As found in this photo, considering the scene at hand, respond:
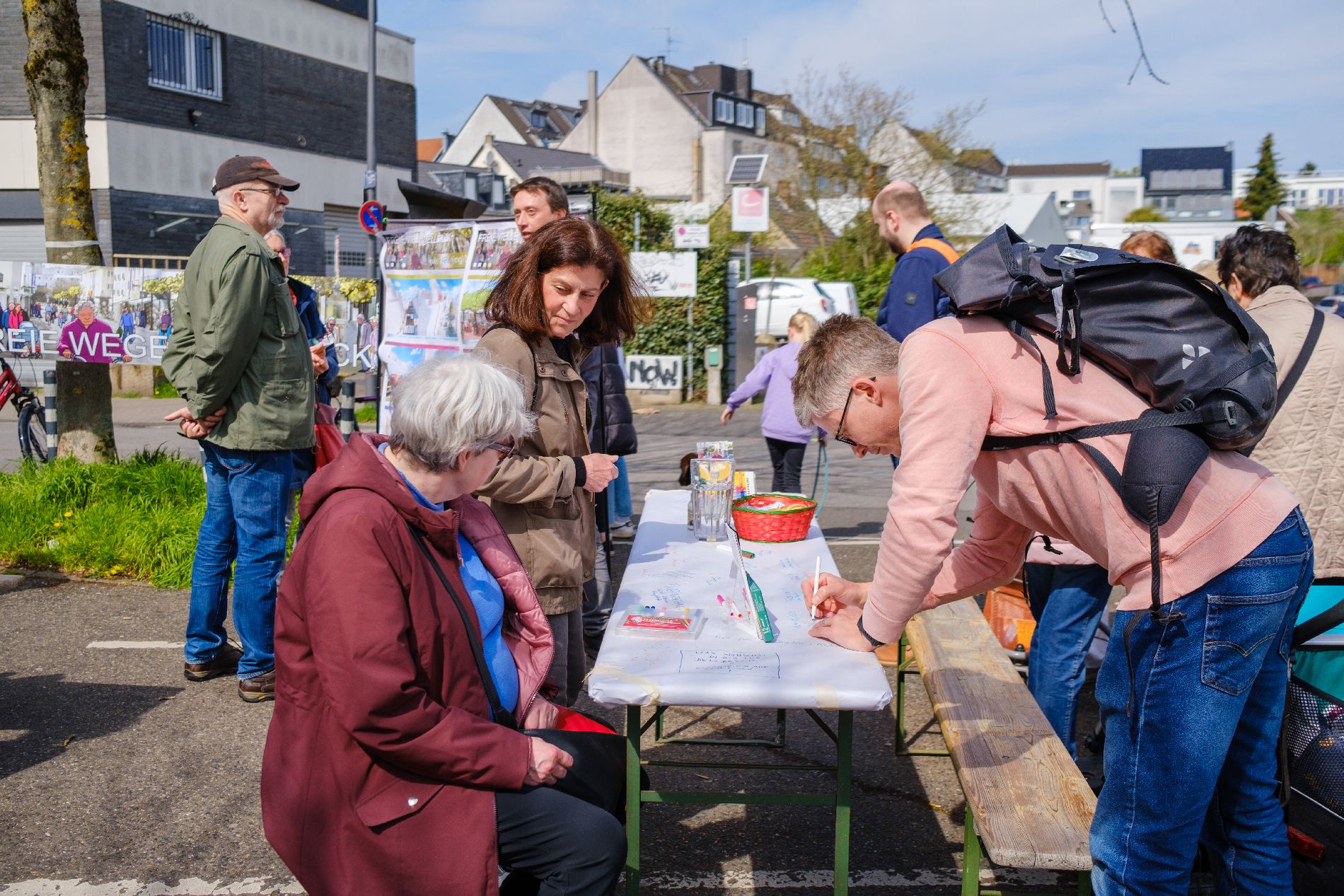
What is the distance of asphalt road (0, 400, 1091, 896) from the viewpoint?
3250 millimetres

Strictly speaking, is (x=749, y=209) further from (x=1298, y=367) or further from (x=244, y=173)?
(x=1298, y=367)

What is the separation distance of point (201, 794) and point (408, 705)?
1.96 m

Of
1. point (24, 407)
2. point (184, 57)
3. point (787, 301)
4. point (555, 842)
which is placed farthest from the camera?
point (184, 57)

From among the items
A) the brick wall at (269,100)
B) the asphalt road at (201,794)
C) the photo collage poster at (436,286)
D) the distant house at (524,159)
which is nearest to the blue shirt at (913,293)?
the asphalt road at (201,794)

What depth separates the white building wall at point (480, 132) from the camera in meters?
54.5

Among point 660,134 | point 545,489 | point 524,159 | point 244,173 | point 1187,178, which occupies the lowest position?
point 545,489

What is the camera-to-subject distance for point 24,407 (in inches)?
353

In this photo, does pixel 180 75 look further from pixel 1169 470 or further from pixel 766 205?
pixel 1169 470

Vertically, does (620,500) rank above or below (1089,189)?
below

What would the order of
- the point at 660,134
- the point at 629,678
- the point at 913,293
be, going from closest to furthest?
the point at 629,678, the point at 913,293, the point at 660,134

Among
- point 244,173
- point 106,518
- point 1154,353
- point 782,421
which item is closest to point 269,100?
point 106,518

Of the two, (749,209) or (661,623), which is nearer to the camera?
(661,623)

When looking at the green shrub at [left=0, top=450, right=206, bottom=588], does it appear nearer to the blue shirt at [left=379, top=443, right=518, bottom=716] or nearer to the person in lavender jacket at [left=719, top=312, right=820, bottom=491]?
the person in lavender jacket at [left=719, top=312, right=820, bottom=491]

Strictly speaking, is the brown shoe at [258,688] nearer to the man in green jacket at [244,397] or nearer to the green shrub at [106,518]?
the man in green jacket at [244,397]
